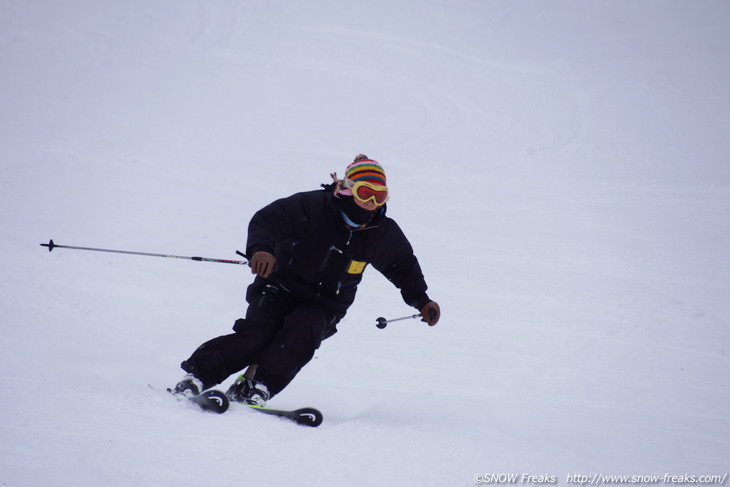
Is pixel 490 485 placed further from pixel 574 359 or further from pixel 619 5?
pixel 619 5

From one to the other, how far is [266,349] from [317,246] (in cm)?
67

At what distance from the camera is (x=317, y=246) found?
396 centimetres

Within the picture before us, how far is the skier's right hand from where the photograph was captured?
357 cm

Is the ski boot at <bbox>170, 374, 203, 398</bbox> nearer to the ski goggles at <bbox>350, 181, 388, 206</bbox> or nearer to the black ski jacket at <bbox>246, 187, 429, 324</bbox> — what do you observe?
the black ski jacket at <bbox>246, 187, 429, 324</bbox>

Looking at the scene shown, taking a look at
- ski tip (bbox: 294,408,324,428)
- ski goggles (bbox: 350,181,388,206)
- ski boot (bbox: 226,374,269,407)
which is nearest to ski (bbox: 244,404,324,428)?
ski tip (bbox: 294,408,324,428)

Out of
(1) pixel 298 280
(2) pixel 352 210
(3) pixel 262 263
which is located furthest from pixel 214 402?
(2) pixel 352 210

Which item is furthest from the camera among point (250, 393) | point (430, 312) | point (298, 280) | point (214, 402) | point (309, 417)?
point (430, 312)

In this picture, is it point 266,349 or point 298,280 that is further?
point 298,280

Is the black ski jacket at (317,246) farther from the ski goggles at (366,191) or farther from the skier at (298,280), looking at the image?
the ski goggles at (366,191)

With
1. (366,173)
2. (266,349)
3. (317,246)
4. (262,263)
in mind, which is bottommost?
(266,349)

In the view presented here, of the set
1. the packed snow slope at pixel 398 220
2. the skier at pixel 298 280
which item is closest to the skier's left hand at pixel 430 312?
the skier at pixel 298 280

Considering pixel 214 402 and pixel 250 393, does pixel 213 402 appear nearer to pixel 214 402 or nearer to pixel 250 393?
pixel 214 402

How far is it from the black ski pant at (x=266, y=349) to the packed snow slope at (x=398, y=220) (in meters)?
0.37

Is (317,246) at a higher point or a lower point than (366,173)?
lower
